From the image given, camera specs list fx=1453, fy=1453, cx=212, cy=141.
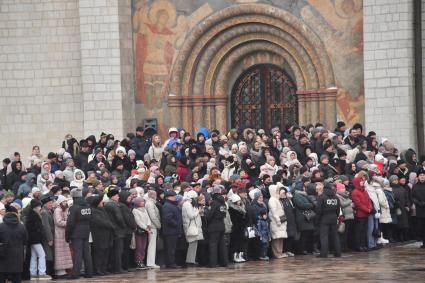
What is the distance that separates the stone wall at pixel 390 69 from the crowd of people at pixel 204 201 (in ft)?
2.86

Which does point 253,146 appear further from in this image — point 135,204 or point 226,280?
point 226,280

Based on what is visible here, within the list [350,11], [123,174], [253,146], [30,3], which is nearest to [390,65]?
[350,11]

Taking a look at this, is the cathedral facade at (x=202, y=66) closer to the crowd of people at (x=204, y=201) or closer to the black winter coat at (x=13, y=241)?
the crowd of people at (x=204, y=201)

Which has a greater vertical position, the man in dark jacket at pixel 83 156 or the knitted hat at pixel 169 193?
the man in dark jacket at pixel 83 156

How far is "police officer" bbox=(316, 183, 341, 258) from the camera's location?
30188 mm

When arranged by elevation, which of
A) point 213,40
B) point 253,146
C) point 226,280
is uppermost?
point 213,40

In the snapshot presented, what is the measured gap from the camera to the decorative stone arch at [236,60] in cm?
3744

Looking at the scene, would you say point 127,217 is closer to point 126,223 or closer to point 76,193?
point 126,223

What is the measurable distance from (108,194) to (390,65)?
10259mm

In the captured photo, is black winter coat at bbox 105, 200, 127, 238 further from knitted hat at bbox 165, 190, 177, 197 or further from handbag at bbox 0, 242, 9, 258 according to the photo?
handbag at bbox 0, 242, 9, 258

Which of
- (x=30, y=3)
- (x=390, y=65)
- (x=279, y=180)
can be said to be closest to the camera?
(x=279, y=180)

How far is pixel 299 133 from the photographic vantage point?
34.3m

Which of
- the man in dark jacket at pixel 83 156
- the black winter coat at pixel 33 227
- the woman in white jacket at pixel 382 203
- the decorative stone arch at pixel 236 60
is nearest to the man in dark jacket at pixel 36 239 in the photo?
the black winter coat at pixel 33 227

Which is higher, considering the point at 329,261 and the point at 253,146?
the point at 253,146
